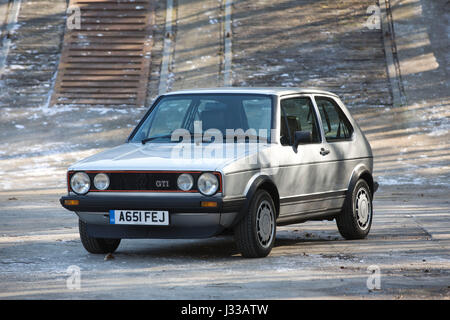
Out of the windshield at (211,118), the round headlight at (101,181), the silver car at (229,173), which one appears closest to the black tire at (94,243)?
the silver car at (229,173)

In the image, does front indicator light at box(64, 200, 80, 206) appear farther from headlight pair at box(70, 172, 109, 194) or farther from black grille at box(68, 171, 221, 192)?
black grille at box(68, 171, 221, 192)

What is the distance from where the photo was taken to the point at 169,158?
8.22m

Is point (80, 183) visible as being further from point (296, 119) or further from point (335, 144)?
point (335, 144)

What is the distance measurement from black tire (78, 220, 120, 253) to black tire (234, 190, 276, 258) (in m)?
1.39

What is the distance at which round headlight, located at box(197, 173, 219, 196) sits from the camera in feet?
25.8

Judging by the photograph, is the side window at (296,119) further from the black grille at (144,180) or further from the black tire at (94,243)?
the black tire at (94,243)

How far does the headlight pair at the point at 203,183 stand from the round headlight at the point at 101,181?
2.40 ft

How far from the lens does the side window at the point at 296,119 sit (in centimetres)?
912

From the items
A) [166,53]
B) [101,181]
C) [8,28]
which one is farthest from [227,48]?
[101,181]

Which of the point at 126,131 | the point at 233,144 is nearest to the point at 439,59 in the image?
the point at 126,131

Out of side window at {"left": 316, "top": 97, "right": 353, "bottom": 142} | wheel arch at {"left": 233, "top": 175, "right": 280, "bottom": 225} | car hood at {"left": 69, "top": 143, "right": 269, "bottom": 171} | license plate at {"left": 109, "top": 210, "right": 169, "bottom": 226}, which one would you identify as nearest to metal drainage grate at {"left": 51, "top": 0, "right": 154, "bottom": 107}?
side window at {"left": 316, "top": 97, "right": 353, "bottom": 142}

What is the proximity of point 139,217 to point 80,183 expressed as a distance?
0.71 metres
